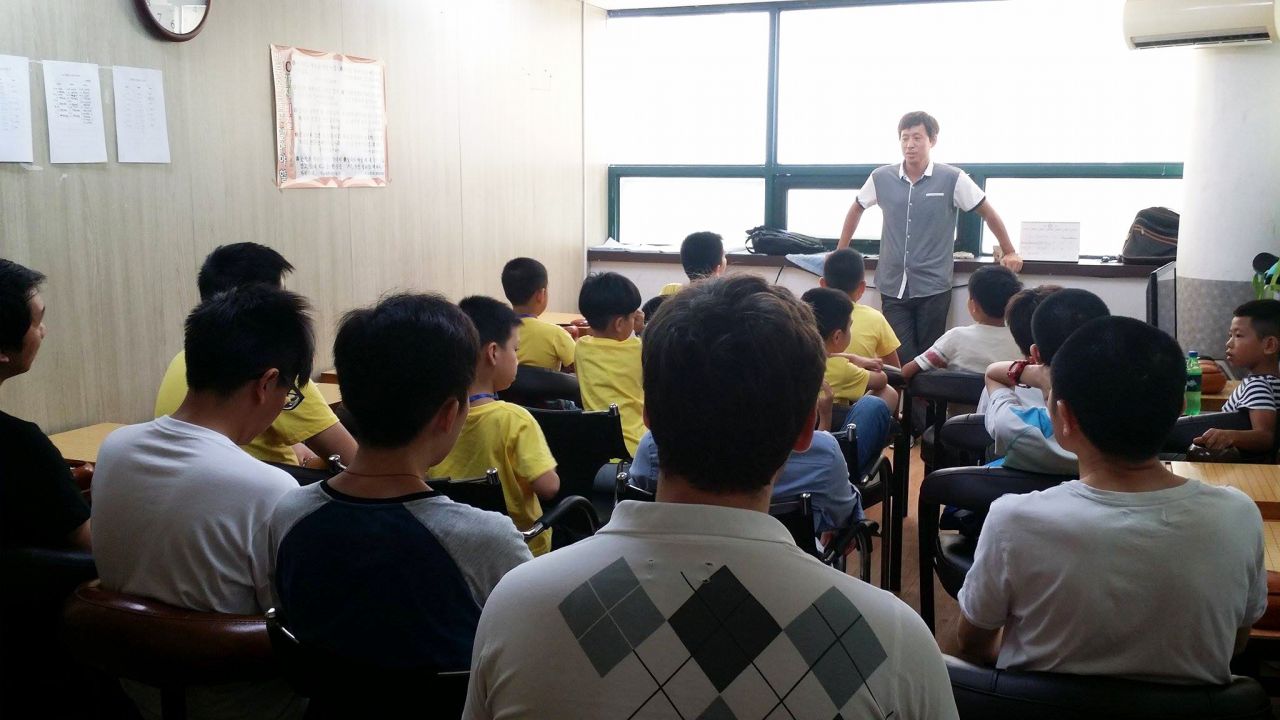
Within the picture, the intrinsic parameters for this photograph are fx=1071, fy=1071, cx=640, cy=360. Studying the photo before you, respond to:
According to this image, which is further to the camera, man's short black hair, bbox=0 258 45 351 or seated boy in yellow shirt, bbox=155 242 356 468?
seated boy in yellow shirt, bbox=155 242 356 468

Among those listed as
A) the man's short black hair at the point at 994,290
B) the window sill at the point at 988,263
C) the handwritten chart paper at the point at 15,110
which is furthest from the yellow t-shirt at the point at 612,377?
the window sill at the point at 988,263

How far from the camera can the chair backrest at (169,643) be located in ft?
4.56

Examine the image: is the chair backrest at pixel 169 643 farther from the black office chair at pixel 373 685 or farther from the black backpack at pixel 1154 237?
the black backpack at pixel 1154 237

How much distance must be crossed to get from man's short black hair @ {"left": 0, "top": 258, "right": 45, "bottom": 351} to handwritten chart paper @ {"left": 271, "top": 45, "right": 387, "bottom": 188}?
1959 millimetres

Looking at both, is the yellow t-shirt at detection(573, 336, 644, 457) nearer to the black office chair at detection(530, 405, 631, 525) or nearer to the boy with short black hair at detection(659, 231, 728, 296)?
the black office chair at detection(530, 405, 631, 525)

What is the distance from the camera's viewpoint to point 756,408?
927 millimetres

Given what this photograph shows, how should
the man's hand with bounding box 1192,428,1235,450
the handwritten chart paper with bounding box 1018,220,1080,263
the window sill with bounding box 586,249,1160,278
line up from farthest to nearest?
the handwritten chart paper with bounding box 1018,220,1080,263 → the window sill with bounding box 586,249,1160,278 → the man's hand with bounding box 1192,428,1235,450

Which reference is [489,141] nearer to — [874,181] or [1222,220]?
[874,181]

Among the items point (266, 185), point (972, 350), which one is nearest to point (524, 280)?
point (266, 185)

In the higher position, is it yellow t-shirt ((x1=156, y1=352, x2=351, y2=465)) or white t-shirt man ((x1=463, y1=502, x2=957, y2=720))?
white t-shirt man ((x1=463, y1=502, x2=957, y2=720))

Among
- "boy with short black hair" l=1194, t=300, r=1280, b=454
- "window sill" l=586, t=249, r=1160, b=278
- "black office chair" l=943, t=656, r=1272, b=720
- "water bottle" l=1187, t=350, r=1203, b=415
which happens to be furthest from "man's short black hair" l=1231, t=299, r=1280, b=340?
"window sill" l=586, t=249, r=1160, b=278

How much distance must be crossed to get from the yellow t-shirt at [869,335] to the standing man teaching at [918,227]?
1.81m

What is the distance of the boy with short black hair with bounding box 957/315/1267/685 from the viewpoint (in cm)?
140

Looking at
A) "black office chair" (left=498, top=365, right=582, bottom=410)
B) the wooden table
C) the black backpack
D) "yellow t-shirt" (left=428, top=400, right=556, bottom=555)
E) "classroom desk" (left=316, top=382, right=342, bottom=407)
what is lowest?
the wooden table
